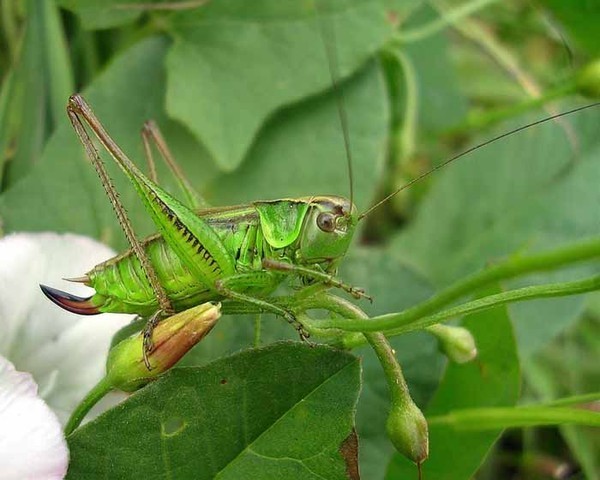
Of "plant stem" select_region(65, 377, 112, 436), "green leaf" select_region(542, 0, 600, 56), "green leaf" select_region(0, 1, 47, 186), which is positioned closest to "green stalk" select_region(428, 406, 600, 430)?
"plant stem" select_region(65, 377, 112, 436)

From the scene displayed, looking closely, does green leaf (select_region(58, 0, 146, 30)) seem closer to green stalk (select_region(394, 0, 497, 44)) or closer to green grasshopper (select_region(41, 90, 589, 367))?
green grasshopper (select_region(41, 90, 589, 367))

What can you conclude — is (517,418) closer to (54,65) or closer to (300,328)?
(300,328)

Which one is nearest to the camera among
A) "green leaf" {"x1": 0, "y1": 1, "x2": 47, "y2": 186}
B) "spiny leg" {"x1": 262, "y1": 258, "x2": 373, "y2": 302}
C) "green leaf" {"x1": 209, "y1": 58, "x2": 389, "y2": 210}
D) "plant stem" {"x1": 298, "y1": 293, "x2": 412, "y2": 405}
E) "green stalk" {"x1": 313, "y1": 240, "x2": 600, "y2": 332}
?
"green stalk" {"x1": 313, "y1": 240, "x2": 600, "y2": 332}

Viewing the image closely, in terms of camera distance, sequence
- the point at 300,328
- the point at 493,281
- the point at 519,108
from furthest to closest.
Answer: the point at 519,108, the point at 300,328, the point at 493,281

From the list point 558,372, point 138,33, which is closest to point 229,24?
point 138,33

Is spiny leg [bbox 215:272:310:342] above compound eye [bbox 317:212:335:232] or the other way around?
the other way around

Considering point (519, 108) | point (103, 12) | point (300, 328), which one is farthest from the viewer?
point (519, 108)

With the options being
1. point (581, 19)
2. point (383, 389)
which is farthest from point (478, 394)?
point (581, 19)
